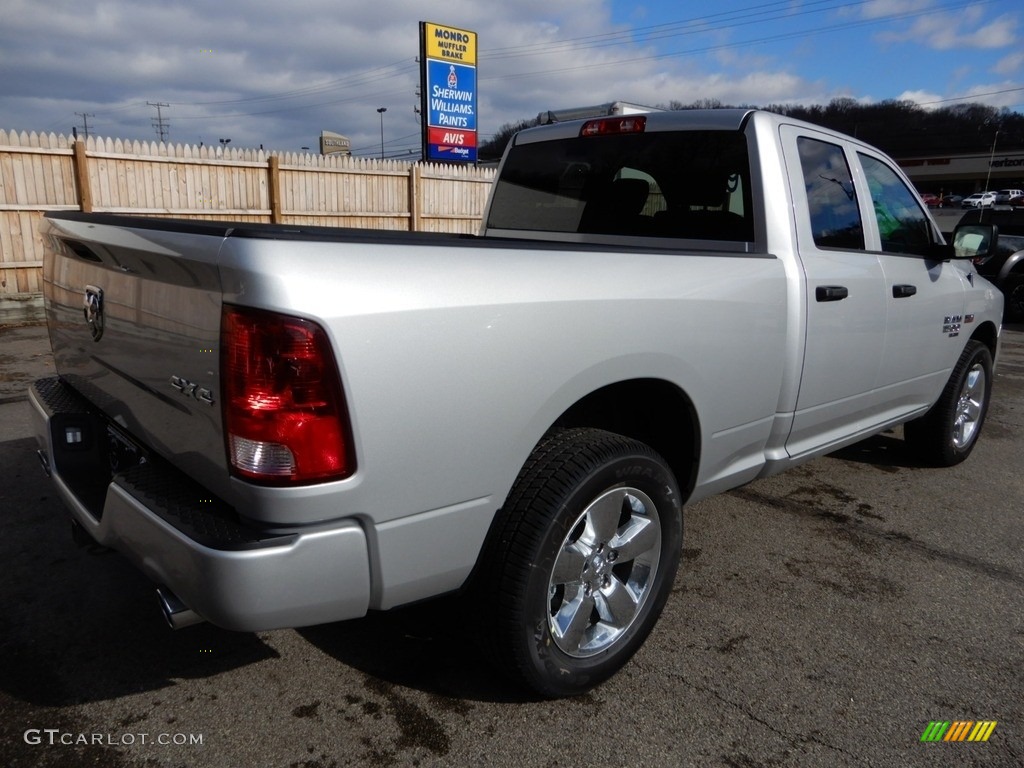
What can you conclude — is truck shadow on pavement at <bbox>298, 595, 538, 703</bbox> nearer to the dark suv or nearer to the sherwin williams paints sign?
the dark suv

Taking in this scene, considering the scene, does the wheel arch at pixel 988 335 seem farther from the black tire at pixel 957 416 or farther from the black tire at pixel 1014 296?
the black tire at pixel 1014 296

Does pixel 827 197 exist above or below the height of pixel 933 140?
below

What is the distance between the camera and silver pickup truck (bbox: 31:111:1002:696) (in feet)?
5.55

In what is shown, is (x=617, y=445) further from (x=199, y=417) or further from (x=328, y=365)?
(x=199, y=417)

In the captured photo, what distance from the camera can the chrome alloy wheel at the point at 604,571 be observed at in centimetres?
232

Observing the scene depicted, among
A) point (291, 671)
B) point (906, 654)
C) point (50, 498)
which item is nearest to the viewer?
point (291, 671)

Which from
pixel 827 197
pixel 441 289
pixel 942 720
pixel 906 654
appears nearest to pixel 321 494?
pixel 441 289

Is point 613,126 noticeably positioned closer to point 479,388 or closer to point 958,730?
point 479,388

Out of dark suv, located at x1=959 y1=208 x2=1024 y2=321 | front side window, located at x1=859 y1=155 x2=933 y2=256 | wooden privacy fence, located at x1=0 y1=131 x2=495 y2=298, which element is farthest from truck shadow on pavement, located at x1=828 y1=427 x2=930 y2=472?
wooden privacy fence, located at x1=0 y1=131 x2=495 y2=298

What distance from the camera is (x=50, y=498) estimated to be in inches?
152

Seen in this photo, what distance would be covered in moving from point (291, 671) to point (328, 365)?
1.38 meters

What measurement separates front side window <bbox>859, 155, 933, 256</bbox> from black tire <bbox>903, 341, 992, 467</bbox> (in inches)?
35.0

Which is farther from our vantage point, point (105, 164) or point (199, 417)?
point (105, 164)

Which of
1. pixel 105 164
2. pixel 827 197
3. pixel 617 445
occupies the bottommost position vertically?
pixel 617 445
